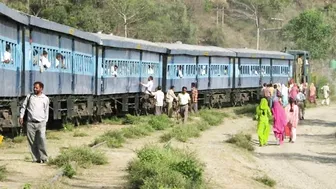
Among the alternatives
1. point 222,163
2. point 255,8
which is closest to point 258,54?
point 222,163

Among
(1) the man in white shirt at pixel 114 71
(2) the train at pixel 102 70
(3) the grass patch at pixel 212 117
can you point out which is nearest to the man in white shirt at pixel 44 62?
(2) the train at pixel 102 70

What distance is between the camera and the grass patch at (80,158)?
561 inches

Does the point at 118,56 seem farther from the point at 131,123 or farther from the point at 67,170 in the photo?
the point at 67,170

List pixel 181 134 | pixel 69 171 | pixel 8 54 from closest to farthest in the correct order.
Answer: pixel 69 171, pixel 8 54, pixel 181 134

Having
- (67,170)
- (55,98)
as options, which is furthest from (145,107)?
(67,170)

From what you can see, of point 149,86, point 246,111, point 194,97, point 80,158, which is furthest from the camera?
point 246,111

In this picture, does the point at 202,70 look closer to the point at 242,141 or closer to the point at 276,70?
the point at 276,70

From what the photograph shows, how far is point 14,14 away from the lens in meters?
17.8

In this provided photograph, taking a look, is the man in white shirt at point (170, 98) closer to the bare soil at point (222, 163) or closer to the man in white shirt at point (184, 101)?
the man in white shirt at point (184, 101)

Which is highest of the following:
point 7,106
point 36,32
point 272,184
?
point 36,32

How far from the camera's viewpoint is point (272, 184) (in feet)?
49.8

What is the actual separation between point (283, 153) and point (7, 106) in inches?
294

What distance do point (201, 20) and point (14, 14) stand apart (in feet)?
286

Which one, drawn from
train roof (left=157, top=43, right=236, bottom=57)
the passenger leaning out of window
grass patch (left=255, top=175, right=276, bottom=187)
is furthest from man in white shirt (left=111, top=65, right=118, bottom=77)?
grass patch (left=255, top=175, right=276, bottom=187)
